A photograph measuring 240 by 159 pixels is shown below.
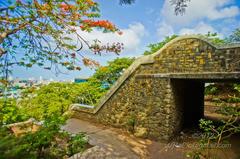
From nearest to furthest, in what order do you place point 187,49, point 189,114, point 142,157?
point 142,157 → point 187,49 → point 189,114

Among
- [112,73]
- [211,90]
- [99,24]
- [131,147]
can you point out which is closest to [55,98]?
[112,73]

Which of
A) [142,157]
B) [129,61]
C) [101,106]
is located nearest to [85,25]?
[142,157]

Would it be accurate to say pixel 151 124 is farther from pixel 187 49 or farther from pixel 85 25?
pixel 85 25

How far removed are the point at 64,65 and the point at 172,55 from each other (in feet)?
11.2

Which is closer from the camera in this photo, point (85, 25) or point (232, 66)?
point (85, 25)

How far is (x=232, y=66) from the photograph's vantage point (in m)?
4.75

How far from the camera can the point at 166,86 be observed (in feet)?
19.5

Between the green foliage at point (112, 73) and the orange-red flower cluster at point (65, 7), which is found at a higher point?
the orange-red flower cluster at point (65, 7)

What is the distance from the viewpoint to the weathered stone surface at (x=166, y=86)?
16.6 feet

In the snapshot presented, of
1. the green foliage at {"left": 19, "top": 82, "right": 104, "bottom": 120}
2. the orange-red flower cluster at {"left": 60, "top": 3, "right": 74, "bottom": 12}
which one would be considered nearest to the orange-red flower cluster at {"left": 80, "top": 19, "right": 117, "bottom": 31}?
the orange-red flower cluster at {"left": 60, "top": 3, "right": 74, "bottom": 12}

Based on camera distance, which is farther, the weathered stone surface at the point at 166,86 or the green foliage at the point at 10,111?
the green foliage at the point at 10,111

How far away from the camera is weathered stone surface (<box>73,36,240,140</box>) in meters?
5.05

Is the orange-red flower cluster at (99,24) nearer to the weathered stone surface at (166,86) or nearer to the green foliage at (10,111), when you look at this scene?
the weathered stone surface at (166,86)

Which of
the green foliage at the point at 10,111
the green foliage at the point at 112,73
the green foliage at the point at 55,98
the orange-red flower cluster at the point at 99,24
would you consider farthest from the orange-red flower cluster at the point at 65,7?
the green foliage at the point at 112,73
